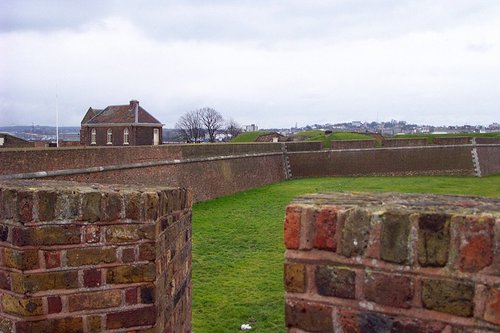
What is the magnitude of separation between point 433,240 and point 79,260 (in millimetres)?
1432

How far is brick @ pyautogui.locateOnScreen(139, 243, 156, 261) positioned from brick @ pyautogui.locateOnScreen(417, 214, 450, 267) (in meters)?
1.18

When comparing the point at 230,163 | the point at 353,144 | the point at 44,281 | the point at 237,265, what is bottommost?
the point at 237,265

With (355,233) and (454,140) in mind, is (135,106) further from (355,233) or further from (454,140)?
(355,233)

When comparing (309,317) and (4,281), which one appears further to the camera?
(4,281)

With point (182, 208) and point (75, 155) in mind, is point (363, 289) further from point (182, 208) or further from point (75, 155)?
point (75, 155)

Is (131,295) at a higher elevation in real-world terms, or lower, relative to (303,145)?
lower

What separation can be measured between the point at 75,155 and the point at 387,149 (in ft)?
70.3

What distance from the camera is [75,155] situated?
11.1m

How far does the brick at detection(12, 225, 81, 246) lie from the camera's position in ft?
6.79

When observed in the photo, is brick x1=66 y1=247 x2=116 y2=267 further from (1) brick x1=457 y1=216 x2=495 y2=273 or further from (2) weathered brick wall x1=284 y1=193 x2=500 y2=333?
(1) brick x1=457 y1=216 x2=495 y2=273

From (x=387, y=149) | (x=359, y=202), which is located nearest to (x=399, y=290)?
(x=359, y=202)

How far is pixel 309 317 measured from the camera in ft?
5.69

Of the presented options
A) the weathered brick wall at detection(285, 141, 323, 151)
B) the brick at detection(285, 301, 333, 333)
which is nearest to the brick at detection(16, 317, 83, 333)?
the brick at detection(285, 301, 333, 333)

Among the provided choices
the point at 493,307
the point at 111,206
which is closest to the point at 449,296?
the point at 493,307
